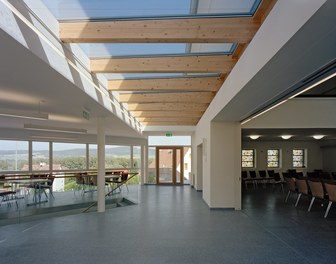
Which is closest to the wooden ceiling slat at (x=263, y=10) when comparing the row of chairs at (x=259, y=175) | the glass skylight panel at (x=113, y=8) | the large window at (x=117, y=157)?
the glass skylight panel at (x=113, y=8)

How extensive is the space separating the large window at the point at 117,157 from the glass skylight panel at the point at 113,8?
10793mm

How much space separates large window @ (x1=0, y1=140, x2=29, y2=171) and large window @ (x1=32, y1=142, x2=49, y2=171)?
12.5 inches

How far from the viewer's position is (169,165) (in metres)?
13.6

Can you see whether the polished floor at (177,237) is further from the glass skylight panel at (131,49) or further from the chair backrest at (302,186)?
the glass skylight panel at (131,49)

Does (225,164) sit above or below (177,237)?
above

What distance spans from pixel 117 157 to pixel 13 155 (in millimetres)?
4803

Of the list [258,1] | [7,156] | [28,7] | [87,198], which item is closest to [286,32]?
[258,1]

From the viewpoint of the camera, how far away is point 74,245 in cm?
411

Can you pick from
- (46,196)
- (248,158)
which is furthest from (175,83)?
(248,158)

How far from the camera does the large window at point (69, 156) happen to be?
11781 millimetres

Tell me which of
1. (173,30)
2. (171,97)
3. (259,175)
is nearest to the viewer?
(173,30)

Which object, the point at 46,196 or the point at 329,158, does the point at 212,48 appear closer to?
the point at 46,196

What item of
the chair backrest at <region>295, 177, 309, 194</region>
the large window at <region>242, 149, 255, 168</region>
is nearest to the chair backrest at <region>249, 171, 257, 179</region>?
the large window at <region>242, 149, 255, 168</region>

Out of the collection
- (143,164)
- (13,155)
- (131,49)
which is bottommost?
(143,164)
